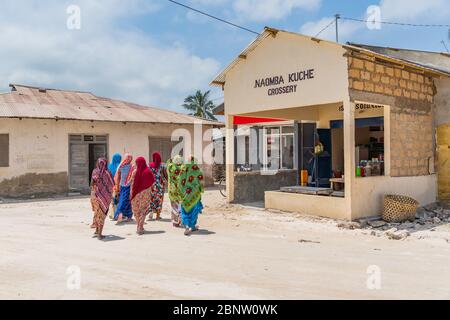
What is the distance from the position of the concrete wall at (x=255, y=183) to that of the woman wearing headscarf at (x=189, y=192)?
14.4ft

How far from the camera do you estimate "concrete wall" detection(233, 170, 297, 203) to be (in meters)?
12.6

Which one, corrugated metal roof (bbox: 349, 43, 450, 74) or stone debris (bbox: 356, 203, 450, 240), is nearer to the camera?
stone debris (bbox: 356, 203, 450, 240)

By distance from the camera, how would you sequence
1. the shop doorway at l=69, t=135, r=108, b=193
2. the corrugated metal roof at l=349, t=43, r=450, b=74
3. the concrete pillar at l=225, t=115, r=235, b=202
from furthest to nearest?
1. the shop doorway at l=69, t=135, r=108, b=193
2. the corrugated metal roof at l=349, t=43, r=450, b=74
3. the concrete pillar at l=225, t=115, r=235, b=202

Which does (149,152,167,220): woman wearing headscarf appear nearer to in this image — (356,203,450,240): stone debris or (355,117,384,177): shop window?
(356,203,450,240): stone debris

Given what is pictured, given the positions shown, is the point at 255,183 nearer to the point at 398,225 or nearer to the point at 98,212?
the point at 398,225

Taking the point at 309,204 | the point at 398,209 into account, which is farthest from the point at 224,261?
the point at 398,209

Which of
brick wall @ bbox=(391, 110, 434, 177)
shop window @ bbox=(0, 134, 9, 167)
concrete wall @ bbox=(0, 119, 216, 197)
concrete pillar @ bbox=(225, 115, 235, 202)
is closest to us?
brick wall @ bbox=(391, 110, 434, 177)

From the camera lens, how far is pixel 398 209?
29.8 ft

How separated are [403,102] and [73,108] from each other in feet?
41.4

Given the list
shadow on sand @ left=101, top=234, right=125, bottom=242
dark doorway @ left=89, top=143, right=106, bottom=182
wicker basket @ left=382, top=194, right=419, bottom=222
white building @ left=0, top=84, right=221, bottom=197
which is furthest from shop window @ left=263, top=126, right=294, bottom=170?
shadow on sand @ left=101, top=234, right=125, bottom=242

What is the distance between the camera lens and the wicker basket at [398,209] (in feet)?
29.8

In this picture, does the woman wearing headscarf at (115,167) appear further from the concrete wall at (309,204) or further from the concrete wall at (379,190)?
the concrete wall at (379,190)

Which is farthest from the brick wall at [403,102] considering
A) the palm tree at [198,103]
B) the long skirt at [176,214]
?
the palm tree at [198,103]

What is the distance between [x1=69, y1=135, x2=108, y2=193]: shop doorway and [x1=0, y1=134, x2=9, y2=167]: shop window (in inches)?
87.9
